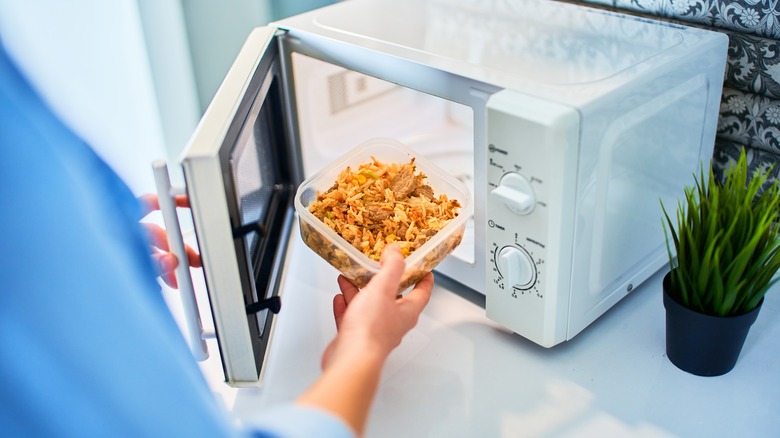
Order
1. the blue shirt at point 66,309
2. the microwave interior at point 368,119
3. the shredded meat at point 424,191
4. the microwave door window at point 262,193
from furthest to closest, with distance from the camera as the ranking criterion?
the microwave interior at point 368,119 < the shredded meat at point 424,191 < the microwave door window at point 262,193 < the blue shirt at point 66,309

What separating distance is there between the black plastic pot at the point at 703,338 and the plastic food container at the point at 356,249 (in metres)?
0.23

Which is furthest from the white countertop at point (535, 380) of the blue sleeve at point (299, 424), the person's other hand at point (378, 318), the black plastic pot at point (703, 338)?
the blue sleeve at point (299, 424)

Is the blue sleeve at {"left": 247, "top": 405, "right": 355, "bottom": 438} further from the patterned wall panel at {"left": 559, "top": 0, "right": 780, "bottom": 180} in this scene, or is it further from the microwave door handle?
the patterned wall panel at {"left": 559, "top": 0, "right": 780, "bottom": 180}

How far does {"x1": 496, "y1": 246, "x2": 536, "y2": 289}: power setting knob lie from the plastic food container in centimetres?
6

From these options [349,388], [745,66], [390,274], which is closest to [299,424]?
[349,388]

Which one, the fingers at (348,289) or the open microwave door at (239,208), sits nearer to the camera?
the open microwave door at (239,208)

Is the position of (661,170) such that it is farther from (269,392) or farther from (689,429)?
(269,392)

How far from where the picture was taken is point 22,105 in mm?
379

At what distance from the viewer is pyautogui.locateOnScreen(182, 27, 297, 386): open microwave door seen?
1.90 feet

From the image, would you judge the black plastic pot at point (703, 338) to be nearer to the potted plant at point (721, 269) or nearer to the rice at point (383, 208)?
the potted plant at point (721, 269)

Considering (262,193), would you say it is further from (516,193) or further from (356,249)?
(516,193)

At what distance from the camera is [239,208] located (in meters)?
0.64

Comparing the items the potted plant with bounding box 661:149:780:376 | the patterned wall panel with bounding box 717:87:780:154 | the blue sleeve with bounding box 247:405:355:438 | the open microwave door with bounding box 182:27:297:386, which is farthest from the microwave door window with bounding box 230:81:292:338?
the patterned wall panel with bounding box 717:87:780:154

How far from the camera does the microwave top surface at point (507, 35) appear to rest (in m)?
0.73
